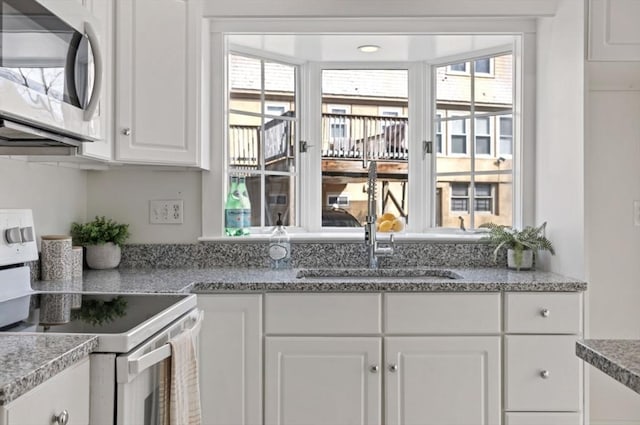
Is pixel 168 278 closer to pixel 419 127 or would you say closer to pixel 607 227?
pixel 419 127

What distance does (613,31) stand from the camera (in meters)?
2.06

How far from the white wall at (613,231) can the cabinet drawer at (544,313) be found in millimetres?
393

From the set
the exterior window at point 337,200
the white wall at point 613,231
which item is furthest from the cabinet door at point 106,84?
the white wall at point 613,231

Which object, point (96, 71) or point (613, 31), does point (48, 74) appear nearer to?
point (96, 71)

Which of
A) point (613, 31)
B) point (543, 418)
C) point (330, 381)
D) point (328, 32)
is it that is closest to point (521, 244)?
point (543, 418)

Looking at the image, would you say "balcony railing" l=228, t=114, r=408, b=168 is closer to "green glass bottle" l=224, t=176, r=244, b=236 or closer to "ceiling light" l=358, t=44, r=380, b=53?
"ceiling light" l=358, t=44, r=380, b=53

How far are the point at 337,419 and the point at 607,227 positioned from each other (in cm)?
145

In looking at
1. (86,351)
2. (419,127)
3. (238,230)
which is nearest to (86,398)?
(86,351)

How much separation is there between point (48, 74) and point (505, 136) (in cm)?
210

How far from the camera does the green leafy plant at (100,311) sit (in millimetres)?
1393

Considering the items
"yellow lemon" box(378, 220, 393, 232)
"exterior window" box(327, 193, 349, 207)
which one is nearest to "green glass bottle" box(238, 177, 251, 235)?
"exterior window" box(327, 193, 349, 207)

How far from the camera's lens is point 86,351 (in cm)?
116

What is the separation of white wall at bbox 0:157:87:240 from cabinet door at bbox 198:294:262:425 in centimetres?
74

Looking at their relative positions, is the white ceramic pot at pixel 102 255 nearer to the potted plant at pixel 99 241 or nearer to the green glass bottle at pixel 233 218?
the potted plant at pixel 99 241
